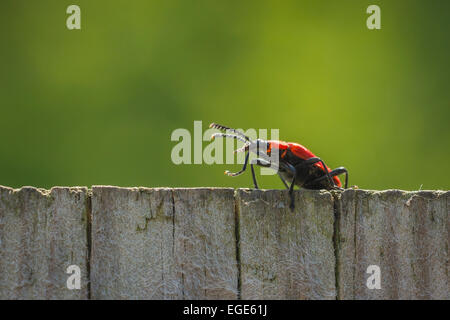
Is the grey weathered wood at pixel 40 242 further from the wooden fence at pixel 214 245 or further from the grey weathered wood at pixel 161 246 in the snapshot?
the grey weathered wood at pixel 161 246

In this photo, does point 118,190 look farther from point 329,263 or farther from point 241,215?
point 329,263

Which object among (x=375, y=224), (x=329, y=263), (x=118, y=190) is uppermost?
(x=118, y=190)

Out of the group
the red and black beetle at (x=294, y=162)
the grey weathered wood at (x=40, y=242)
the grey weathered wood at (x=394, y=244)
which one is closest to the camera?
the grey weathered wood at (x=40, y=242)

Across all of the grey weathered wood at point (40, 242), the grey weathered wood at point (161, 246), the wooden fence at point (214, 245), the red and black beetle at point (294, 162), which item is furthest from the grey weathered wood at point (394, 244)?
the grey weathered wood at point (40, 242)

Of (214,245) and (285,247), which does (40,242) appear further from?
(285,247)

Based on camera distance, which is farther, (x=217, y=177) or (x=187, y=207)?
(x=217, y=177)
